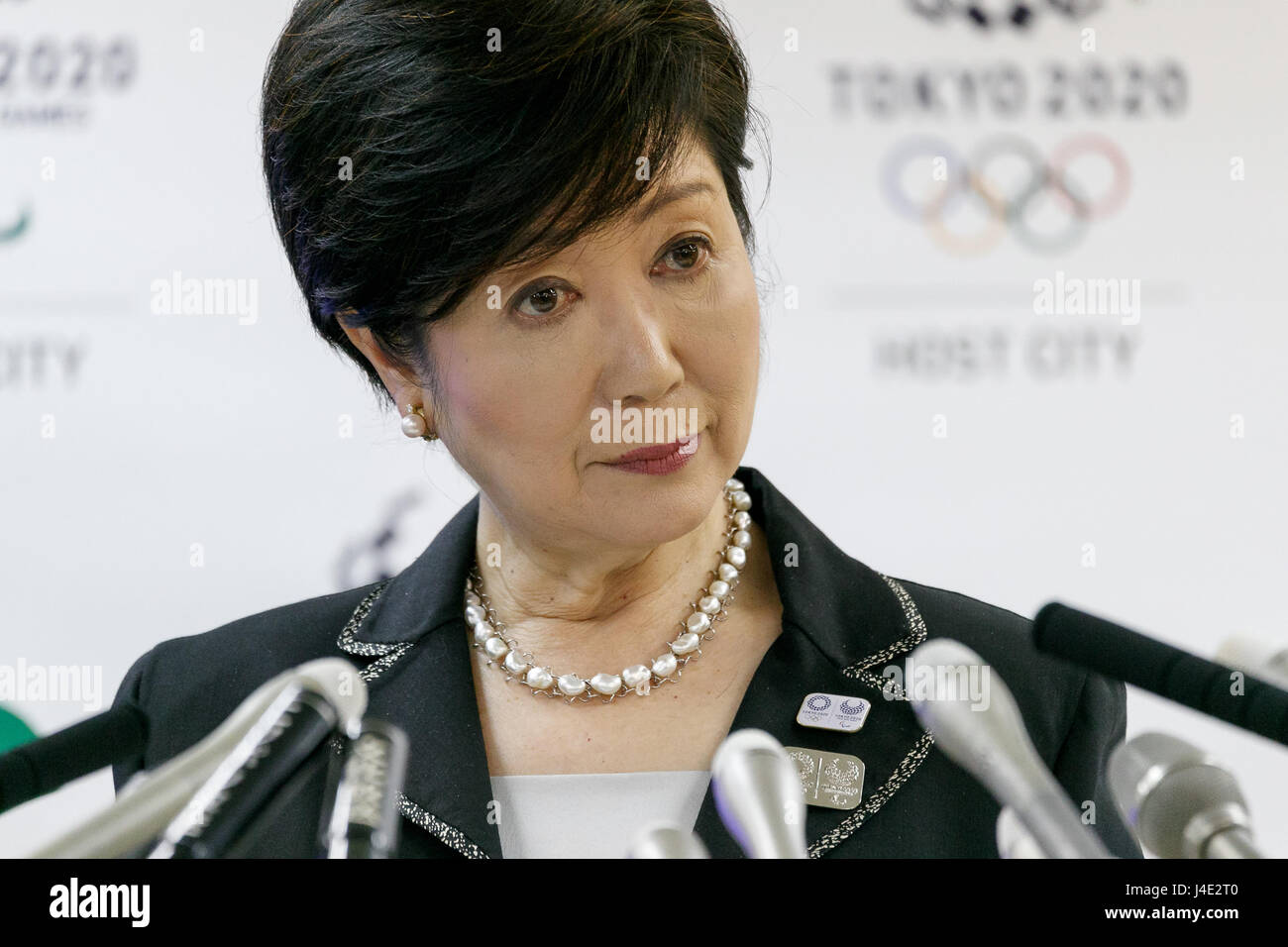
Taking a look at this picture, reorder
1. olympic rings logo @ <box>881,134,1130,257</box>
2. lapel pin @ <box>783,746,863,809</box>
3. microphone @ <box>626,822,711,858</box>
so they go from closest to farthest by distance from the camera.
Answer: microphone @ <box>626,822,711,858</box> → lapel pin @ <box>783,746,863,809</box> → olympic rings logo @ <box>881,134,1130,257</box>

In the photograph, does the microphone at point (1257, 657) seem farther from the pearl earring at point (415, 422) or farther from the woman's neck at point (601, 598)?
the pearl earring at point (415, 422)

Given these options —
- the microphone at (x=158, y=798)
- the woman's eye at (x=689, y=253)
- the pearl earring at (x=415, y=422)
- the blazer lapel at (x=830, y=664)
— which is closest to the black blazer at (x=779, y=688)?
the blazer lapel at (x=830, y=664)

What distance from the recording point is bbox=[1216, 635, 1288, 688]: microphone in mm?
555

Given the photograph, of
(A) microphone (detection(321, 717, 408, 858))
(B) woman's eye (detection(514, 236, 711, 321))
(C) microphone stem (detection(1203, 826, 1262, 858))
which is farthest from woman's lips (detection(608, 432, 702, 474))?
(C) microphone stem (detection(1203, 826, 1262, 858))

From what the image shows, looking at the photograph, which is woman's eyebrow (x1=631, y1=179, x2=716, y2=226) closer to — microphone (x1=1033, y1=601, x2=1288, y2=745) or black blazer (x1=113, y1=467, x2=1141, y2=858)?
black blazer (x1=113, y1=467, x2=1141, y2=858)

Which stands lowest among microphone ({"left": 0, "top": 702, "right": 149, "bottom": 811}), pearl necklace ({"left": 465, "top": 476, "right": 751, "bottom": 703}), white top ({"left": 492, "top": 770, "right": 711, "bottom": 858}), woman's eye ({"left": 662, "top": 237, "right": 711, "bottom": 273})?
white top ({"left": 492, "top": 770, "right": 711, "bottom": 858})

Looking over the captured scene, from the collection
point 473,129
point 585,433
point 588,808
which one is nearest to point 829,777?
point 588,808

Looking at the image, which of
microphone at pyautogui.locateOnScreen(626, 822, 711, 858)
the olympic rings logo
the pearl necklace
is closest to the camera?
microphone at pyautogui.locateOnScreen(626, 822, 711, 858)

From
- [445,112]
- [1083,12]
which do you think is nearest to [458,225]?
[445,112]

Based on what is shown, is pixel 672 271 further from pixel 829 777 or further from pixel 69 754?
pixel 69 754

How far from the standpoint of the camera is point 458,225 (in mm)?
952

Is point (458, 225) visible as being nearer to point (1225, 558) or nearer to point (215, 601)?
point (215, 601)

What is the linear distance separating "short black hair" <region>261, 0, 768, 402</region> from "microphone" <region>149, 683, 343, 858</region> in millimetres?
453

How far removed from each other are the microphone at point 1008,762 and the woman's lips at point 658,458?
41cm
